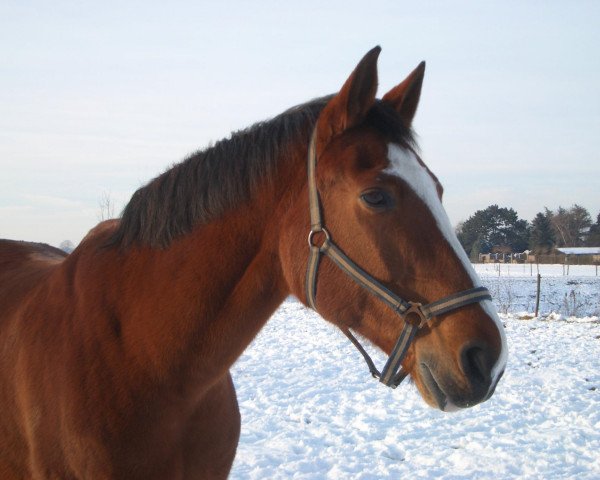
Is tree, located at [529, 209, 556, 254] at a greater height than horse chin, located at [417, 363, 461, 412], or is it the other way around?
horse chin, located at [417, 363, 461, 412]

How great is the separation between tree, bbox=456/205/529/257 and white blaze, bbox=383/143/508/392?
200 ft

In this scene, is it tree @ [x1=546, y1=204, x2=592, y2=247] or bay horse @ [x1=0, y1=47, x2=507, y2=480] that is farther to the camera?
tree @ [x1=546, y1=204, x2=592, y2=247]

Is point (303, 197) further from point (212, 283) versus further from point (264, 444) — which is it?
point (264, 444)

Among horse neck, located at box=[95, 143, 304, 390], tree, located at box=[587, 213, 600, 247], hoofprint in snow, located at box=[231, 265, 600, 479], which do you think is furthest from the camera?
tree, located at box=[587, 213, 600, 247]

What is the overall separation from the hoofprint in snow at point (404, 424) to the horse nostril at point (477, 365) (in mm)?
3725

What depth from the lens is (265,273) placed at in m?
2.24

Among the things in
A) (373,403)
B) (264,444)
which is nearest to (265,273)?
(264,444)

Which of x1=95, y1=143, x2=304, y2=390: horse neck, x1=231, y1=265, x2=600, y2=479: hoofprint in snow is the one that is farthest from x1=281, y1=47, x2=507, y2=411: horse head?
x1=231, y1=265, x2=600, y2=479: hoofprint in snow

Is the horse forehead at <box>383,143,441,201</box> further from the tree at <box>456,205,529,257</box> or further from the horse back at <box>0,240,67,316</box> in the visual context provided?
the tree at <box>456,205,529,257</box>

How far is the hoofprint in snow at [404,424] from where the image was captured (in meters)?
5.31

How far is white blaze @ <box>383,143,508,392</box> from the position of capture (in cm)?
193

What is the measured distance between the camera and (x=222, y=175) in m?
2.29

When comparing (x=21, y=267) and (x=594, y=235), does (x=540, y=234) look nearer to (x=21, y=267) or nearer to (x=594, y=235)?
(x=594, y=235)

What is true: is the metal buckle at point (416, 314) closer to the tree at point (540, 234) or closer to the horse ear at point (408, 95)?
the horse ear at point (408, 95)
